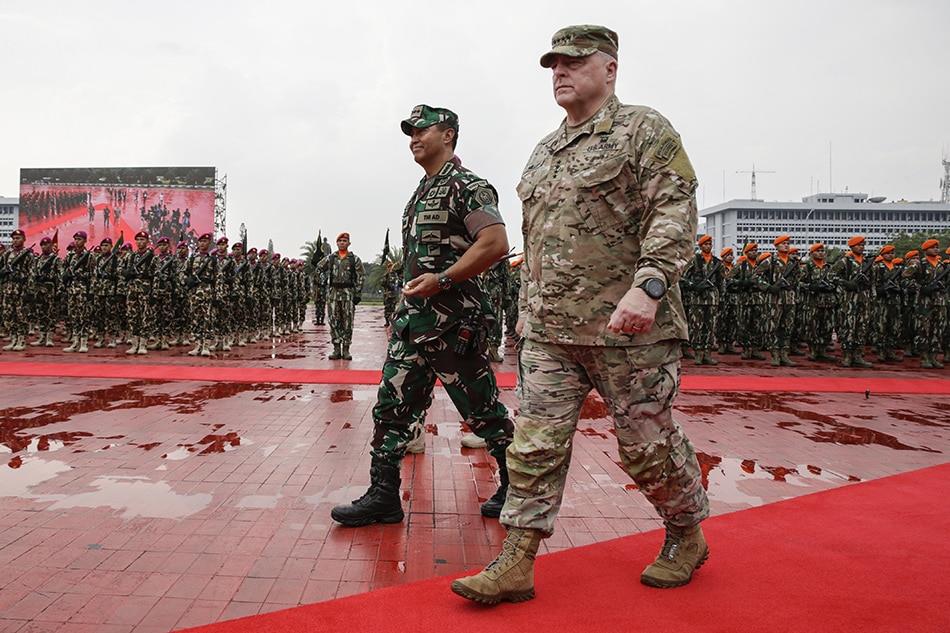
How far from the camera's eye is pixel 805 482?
399cm

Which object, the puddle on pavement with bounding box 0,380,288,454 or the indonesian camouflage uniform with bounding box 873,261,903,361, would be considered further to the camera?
the indonesian camouflage uniform with bounding box 873,261,903,361

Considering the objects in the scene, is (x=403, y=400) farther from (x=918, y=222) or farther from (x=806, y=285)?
(x=918, y=222)

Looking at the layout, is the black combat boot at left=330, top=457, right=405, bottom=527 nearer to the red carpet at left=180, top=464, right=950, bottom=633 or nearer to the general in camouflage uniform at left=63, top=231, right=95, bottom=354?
the red carpet at left=180, top=464, right=950, bottom=633

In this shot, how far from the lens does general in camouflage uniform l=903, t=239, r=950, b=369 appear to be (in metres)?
11.8

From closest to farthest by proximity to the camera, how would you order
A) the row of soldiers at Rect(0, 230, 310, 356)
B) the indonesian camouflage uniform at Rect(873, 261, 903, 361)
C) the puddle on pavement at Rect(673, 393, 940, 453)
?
the puddle on pavement at Rect(673, 393, 940, 453) < the row of soldiers at Rect(0, 230, 310, 356) < the indonesian camouflage uniform at Rect(873, 261, 903, 361)

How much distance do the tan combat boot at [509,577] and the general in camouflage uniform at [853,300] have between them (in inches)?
441

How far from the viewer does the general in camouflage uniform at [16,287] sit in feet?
38.0

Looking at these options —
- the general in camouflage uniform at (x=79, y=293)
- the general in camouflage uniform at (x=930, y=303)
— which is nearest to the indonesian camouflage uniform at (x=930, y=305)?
the general in camouflage uniform at (x=930, y=303)

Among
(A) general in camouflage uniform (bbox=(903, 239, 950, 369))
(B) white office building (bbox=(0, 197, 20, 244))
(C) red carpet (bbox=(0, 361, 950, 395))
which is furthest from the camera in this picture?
(B) white office building (bbox=(0, 197, 20, 244))

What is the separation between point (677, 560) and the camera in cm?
243

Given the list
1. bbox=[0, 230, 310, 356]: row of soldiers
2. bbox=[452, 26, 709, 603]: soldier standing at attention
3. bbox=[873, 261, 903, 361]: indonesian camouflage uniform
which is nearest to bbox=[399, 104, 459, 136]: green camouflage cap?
bbox=[452, 26, 709, 603]: soldier standing at attention

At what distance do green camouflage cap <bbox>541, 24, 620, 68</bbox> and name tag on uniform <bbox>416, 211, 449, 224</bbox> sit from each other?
0.96 meters

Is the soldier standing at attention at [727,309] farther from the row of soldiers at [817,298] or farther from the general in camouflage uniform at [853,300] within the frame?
the general in camouflage uniform at [853,300]

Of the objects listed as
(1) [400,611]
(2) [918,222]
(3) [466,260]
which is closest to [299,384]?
(3) [466,260]
